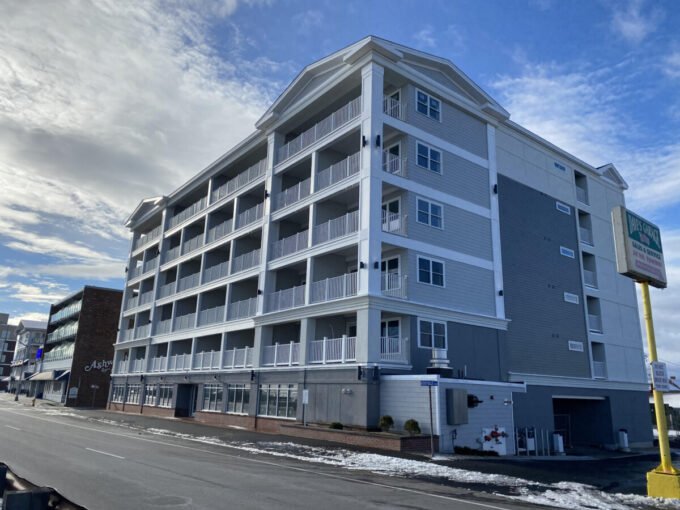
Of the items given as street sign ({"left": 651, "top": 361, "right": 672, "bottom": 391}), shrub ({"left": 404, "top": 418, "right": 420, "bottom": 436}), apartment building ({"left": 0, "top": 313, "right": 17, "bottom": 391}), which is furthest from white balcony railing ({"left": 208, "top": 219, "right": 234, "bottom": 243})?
apartment building ({"left": 0, "top": 313, "right": 17, "bottom": 391})

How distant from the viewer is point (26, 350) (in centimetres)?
10488

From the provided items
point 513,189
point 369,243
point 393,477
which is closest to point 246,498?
point 393,477

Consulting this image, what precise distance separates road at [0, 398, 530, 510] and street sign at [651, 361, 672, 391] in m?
4.77

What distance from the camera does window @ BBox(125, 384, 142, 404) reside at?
4619 cm

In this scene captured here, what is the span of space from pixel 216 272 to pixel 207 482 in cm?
2748

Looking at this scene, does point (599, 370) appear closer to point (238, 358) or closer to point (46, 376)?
point (238, 358)

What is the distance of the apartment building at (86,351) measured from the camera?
197 feet

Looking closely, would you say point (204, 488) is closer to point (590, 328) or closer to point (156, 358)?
point (590, 328)

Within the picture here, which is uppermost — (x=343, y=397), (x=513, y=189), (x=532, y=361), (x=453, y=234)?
(x=513, y=189)

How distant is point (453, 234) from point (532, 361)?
31.4 ft

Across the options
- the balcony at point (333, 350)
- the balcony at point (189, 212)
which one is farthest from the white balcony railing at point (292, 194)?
the balcony at point (189, 212)

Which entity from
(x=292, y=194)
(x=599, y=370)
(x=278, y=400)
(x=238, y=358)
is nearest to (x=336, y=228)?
(x=292, y=194)

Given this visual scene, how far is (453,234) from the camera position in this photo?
91.7ft

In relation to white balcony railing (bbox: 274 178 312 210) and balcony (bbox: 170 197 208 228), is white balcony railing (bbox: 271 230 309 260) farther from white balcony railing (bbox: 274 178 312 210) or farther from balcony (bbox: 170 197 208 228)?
balcony (bbox: 170 197 208 228)
